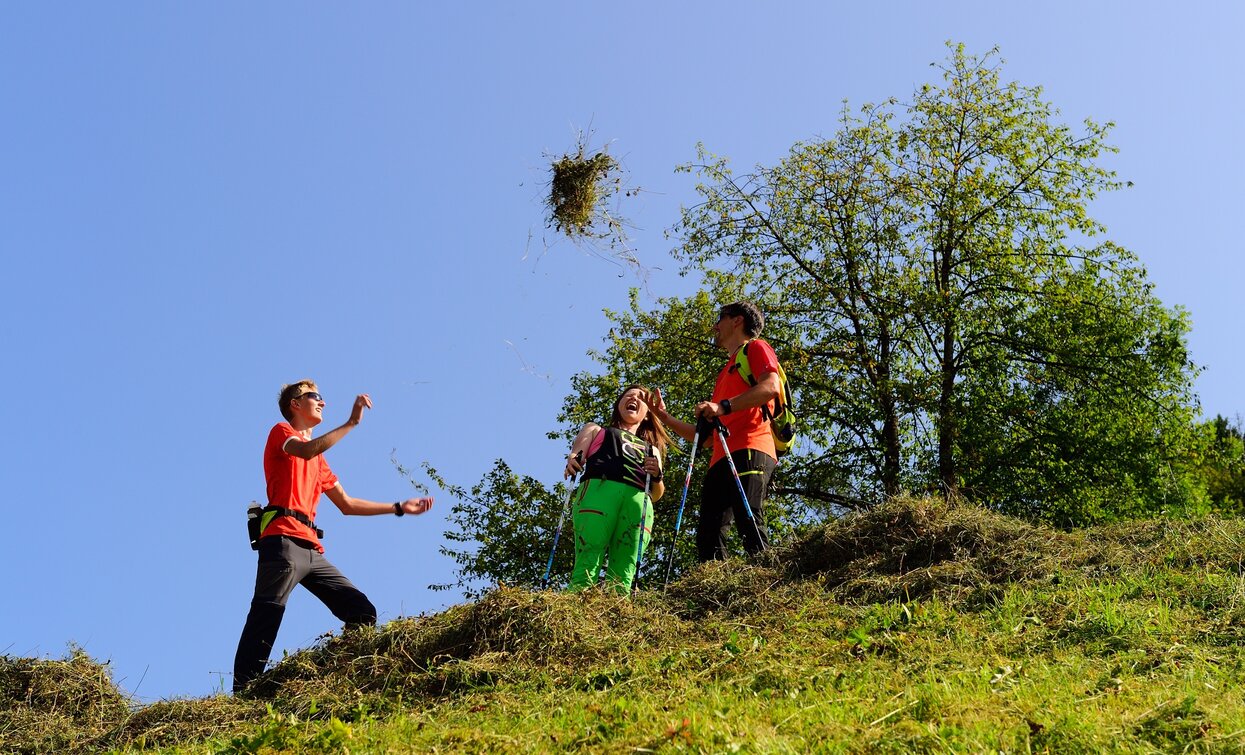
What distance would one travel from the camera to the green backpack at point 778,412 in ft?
30.3

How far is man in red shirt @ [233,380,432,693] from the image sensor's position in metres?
7.92

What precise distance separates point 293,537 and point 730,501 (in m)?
3.33

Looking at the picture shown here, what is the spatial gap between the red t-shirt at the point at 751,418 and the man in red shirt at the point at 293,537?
9.68ft

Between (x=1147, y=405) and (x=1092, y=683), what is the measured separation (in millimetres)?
16927

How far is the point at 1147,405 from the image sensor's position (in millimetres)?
21359

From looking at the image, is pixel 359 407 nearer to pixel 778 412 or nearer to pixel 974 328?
pixel 778 412

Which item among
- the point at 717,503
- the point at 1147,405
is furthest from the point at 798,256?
the point at 717,503

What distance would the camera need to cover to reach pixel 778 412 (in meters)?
9.42

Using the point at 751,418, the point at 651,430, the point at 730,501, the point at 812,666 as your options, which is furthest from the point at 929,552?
the point at 812,666

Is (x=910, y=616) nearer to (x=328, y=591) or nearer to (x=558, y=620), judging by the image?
(x=558, y=620)

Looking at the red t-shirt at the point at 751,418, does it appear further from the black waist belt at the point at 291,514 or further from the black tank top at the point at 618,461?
the black waist belt at the point at 291,514

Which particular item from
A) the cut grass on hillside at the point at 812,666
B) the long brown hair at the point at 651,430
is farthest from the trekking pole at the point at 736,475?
the long brown hair at the point at 651,430

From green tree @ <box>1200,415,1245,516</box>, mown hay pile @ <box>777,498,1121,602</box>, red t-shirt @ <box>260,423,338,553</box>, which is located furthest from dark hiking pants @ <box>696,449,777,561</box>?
green tree @ <box>1200,415,1245,516</box>

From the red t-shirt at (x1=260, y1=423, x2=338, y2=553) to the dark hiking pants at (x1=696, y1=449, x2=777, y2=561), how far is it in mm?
3040
